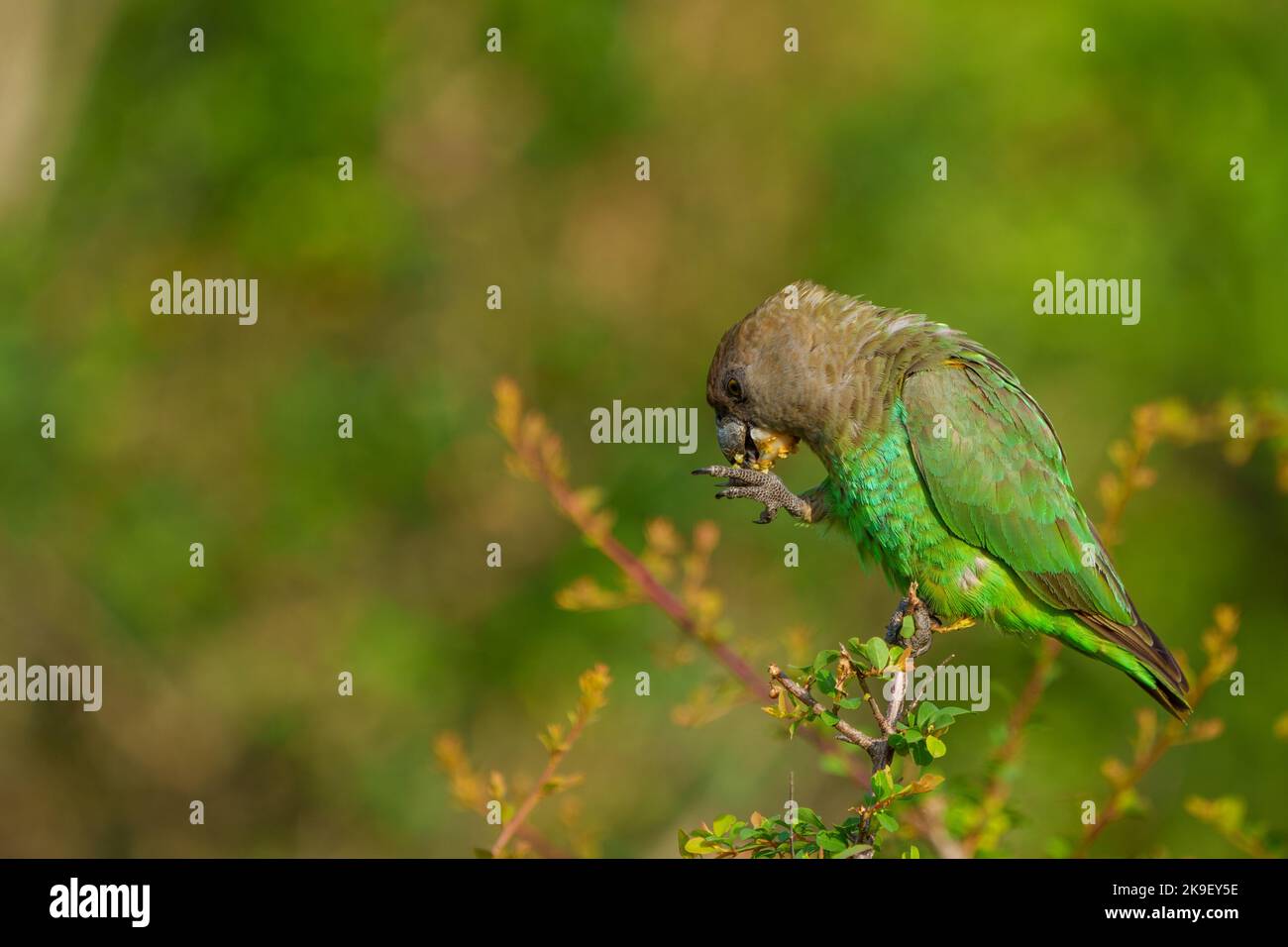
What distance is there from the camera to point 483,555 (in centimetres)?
938

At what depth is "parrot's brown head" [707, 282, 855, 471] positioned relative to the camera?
5.59 m

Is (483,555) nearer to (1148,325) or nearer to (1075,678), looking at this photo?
(1075,678)

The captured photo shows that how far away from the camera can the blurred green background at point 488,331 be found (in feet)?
29.1

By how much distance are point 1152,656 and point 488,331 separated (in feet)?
17.5

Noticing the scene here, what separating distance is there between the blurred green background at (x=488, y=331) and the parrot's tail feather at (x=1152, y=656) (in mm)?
3079

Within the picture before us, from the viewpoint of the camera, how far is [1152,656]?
535 centimetres

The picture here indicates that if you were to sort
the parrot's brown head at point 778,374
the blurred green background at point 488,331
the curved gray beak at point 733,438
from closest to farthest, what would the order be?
the parrot's brown head at point 778,374
the curved gray beak at point 733,438
the blurred green background at point 488,331

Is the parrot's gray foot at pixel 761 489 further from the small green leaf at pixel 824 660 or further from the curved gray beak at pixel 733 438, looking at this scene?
the small green leaf at pixel 824 660
